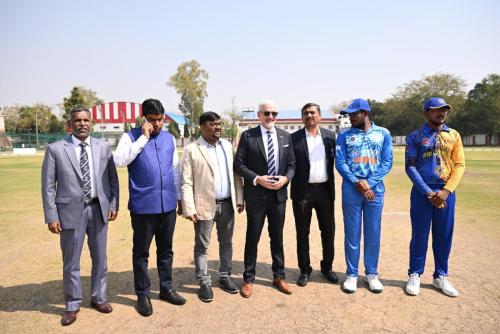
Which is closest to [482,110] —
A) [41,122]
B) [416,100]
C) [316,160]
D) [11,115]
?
[416,100]

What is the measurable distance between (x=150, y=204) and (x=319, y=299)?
218cm

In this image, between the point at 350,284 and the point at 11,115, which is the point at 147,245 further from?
the point at 11,115

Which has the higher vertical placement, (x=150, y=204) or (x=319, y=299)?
(x=150, y=204)

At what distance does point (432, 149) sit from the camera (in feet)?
14.0

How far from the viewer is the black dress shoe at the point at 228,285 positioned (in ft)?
14.2

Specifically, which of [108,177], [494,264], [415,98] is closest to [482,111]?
[415,98]

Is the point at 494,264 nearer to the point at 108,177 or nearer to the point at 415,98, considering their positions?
the point at 108,177

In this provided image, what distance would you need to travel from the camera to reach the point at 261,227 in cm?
440

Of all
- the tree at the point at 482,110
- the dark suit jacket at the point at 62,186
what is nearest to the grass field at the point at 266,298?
the dark suit jacket at the point at 62,186

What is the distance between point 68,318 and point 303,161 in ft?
10.2

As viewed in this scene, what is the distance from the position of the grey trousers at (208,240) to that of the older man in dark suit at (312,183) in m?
0.91

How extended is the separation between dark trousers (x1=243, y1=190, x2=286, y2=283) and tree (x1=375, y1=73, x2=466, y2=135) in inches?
2699

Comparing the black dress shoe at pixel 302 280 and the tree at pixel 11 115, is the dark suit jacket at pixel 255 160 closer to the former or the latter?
the black dress shoe at pixel 302 280

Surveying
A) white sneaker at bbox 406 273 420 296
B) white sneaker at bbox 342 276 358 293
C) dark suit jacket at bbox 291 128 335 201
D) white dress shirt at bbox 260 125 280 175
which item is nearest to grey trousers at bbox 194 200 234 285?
white dress shirt at bbox 260 125 280 175
